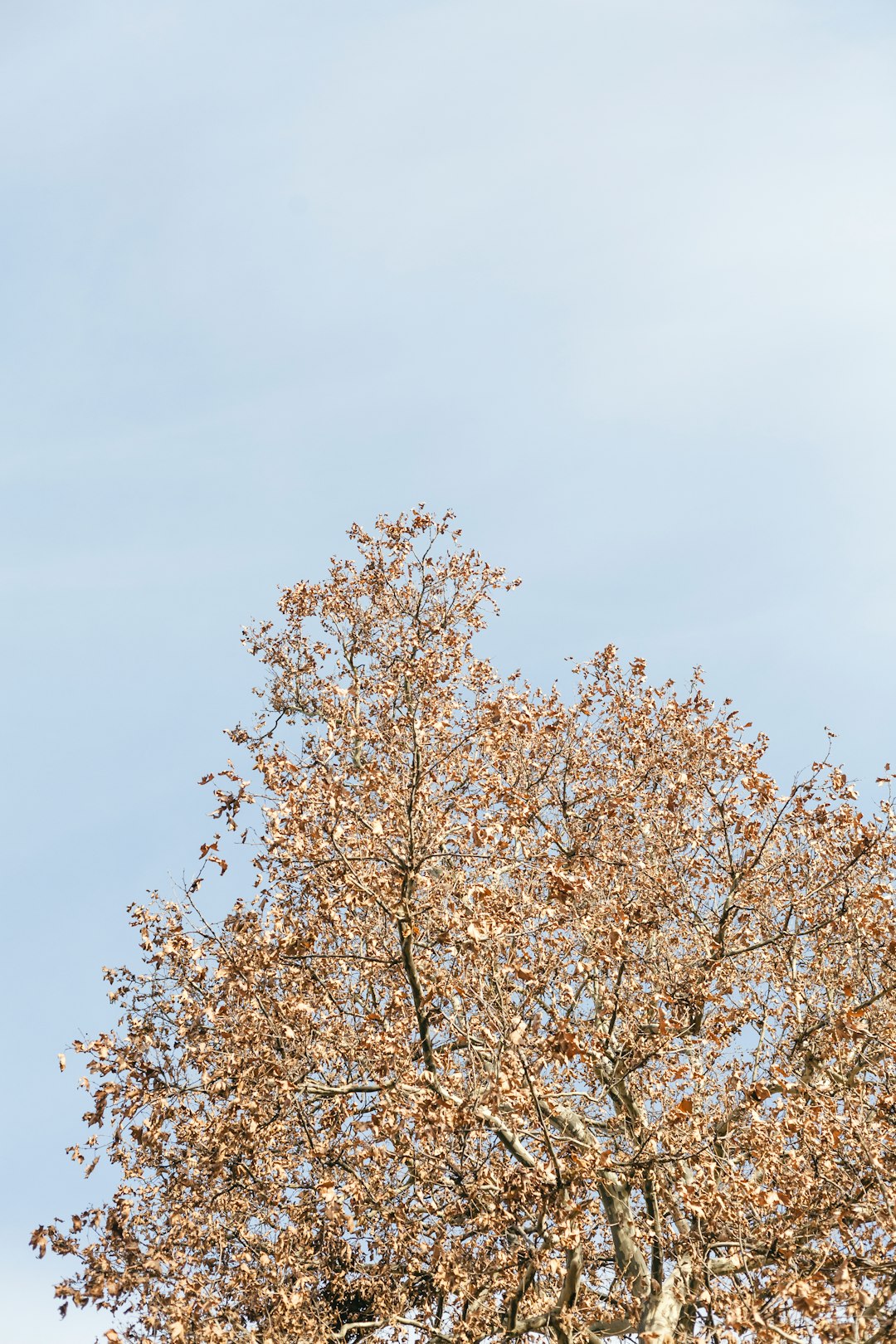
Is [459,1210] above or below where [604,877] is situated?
below

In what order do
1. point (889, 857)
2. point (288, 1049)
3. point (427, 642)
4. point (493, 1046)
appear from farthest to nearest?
point (427, 642) → point (889, 857) → point (288, 1049) → point (493, 1046)

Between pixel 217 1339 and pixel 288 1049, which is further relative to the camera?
pixel 288 1049

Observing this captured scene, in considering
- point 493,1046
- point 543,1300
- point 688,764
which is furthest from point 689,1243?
point 688,764

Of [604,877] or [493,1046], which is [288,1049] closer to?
[493,1046]

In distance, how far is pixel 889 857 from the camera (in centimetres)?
1858

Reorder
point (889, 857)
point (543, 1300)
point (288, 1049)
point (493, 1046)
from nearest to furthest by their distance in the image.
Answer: point (493, 1046)
point (543, 1300)
point (288, 1049)
point (889, 857)

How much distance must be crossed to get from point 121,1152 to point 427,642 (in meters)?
Result: 13.9

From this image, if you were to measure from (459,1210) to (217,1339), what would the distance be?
3270 mm

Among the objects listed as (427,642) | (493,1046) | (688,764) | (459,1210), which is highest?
(427,642)

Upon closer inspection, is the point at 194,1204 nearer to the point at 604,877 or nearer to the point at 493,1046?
the point at 493,1046

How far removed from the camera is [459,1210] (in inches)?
541

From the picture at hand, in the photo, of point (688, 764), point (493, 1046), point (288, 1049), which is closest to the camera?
point (493, 1046)

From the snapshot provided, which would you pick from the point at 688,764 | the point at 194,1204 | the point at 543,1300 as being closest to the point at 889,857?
the point at 688,764

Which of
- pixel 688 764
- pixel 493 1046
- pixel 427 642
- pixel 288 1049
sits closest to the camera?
pixel 493 1046
